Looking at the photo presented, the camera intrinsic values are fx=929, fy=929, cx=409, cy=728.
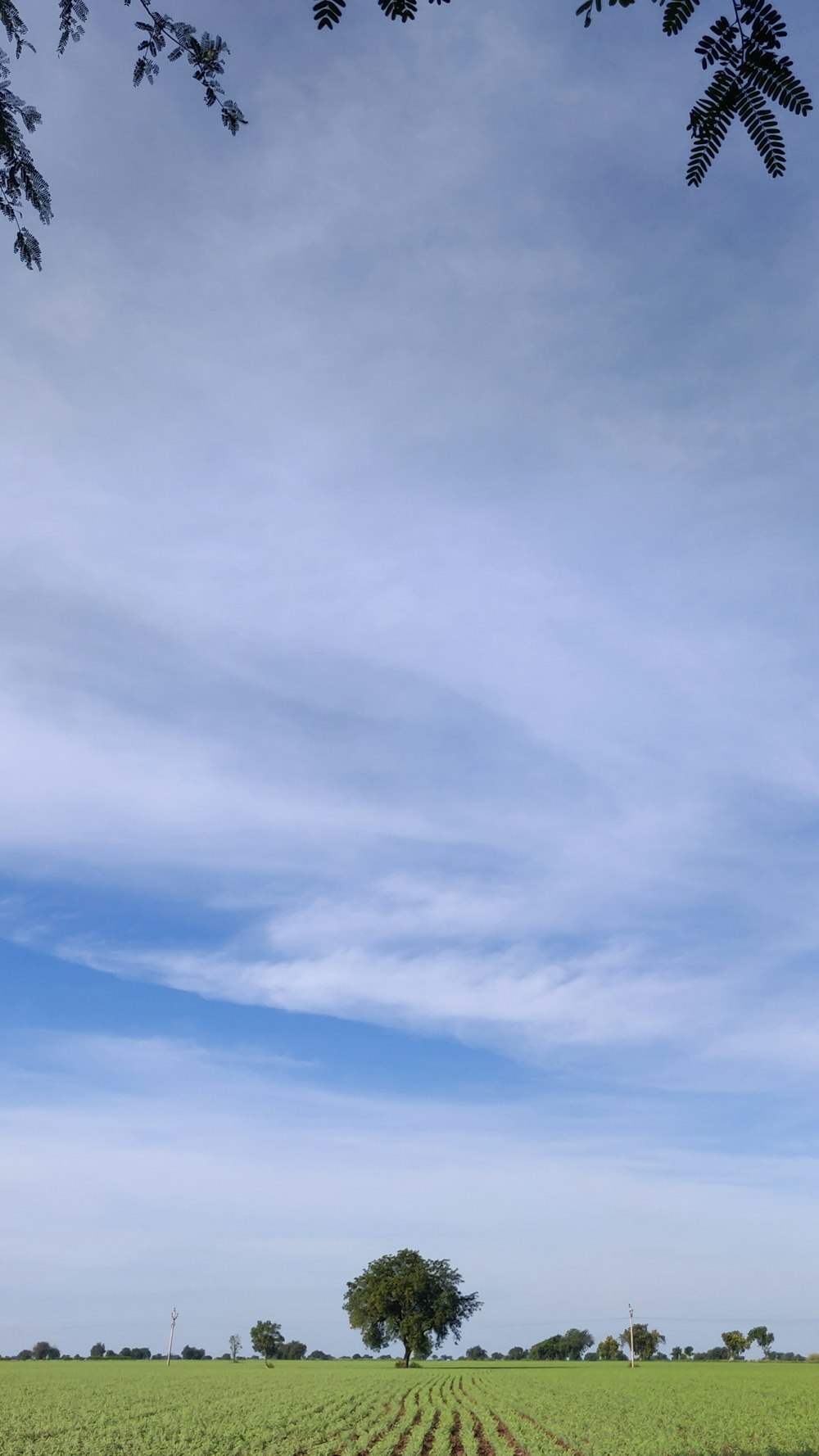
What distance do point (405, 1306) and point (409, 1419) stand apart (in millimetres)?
69604

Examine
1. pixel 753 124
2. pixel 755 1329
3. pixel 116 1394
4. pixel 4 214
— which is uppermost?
pixel 4 214

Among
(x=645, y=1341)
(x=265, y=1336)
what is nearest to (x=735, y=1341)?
(x=645, y=1341)

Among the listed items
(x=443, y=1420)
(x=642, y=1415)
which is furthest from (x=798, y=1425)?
(x=443, y=1420)

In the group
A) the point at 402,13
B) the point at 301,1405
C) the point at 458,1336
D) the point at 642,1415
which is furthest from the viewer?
the point at 458,1336

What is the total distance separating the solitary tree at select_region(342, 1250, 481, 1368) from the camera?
312 ft

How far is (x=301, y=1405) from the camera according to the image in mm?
42469

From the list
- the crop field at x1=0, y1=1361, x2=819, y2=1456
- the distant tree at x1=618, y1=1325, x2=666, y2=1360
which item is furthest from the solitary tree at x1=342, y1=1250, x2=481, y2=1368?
the distant tree at x1=618, y1=1325, x2=666, y2=1360

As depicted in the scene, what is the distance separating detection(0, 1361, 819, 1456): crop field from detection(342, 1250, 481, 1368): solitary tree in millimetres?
32700

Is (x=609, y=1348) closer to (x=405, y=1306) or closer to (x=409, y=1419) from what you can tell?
(x=405, y=1306)

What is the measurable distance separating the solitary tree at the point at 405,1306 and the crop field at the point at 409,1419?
32.7 meters

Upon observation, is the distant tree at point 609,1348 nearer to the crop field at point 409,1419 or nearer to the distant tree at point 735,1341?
the distant tree at point 735,1341

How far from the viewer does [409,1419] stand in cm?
3550

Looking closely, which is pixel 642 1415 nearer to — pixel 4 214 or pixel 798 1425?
pixel 798 1425

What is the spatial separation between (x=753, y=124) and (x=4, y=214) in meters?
3.52
